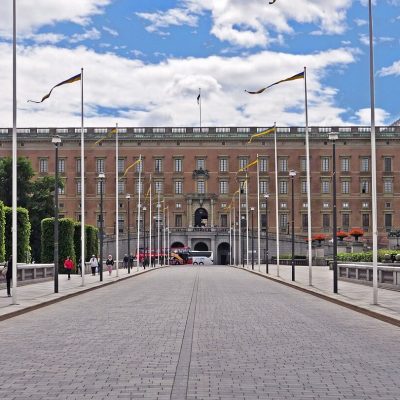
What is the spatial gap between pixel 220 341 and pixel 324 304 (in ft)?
36.3

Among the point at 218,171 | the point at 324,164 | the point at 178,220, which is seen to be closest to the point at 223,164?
the point at 218,171

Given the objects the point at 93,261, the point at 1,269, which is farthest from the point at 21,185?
the point at 1,269

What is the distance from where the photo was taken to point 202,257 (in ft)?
368

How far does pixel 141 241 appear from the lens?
11812cm

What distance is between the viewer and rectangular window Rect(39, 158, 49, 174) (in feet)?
412

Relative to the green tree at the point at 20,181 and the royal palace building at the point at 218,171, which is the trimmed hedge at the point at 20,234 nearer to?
the green tree at the point at 20,181

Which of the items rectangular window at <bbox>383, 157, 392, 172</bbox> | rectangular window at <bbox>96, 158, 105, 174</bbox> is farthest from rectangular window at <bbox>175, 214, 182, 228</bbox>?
rectangular window at <bbox>383, 157, 392, 172</bbox>

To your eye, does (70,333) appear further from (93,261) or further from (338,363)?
(93,261)

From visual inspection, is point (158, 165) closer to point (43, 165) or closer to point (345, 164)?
point (43, 165)

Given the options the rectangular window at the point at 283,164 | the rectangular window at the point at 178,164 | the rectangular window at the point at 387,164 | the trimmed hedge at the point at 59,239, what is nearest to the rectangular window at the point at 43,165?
the rectangular window at the point at 178,164

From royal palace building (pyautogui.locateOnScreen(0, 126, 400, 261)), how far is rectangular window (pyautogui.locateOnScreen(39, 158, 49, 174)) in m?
0.16

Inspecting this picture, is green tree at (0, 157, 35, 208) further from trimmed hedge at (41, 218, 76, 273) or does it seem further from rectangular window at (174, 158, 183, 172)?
rectangular window at (174, 158, 183, 172)

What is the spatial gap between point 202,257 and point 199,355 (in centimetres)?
10040

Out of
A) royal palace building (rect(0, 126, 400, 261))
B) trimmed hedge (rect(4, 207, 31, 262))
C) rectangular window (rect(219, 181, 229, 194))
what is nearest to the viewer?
trimmed hedge (rect(4, 207, 31, 262))
